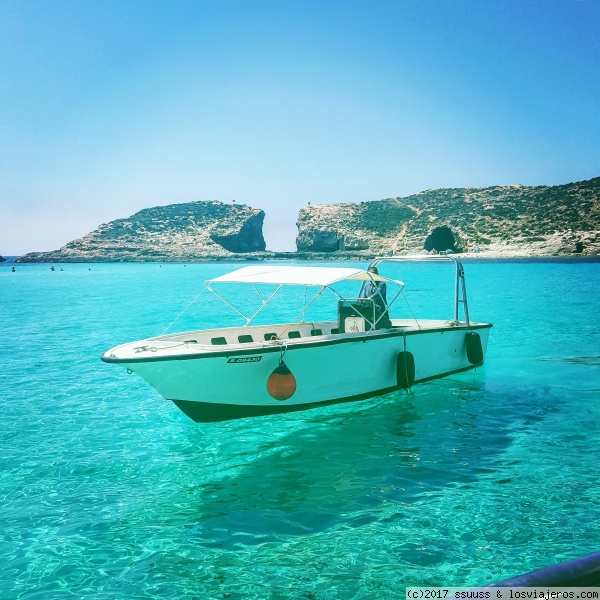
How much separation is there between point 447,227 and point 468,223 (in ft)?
45.2

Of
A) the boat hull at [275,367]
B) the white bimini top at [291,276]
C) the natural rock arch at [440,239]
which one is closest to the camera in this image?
the boat hull at [275,367]

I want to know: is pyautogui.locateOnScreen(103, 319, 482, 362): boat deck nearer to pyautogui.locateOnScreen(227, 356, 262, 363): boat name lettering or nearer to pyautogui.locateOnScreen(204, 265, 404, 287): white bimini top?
pyautogui.locateOnScreen(227, 356, 262, 363): boat name lettering

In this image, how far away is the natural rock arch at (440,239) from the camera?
5020 inches

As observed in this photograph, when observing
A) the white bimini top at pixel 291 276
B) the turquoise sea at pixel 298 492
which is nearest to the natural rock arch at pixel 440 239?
the turquoise sea at pixel 298 492

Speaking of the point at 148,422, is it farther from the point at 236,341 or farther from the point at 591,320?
the point at 591,320

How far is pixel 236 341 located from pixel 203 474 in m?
3.77

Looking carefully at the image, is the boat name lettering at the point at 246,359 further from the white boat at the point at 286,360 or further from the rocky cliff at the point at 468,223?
the rocky cliff at the point at 468,223

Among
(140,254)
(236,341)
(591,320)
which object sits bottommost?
(591,320)

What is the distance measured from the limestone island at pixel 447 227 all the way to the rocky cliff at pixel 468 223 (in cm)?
21

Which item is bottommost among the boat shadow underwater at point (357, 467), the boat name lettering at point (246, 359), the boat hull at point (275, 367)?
the boat shadow underwater at point (357, 467)

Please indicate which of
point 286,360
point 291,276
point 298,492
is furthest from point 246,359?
point 298,492

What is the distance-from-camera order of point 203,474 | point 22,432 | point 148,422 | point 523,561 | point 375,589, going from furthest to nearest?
Answer: point 148,422
point 22,432
point 203,474
point 523,561
point 375,589

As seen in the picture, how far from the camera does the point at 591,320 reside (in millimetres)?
27297

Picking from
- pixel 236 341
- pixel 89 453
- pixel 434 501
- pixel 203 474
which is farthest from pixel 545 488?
pixel 89 453
